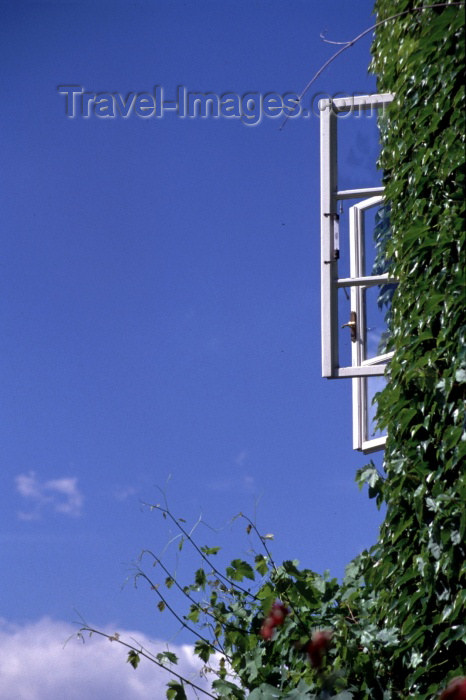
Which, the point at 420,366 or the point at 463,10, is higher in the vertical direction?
the point at 463,10

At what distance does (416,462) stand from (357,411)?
2.49m

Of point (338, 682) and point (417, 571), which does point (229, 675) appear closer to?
point (338, 682)

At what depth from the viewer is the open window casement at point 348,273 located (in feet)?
15.7

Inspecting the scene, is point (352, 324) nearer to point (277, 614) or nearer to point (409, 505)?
point (409, 505)

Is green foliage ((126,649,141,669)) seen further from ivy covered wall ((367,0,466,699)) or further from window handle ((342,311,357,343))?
window handle ((342,311,357,343))

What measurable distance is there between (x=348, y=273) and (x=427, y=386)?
1.62 metres

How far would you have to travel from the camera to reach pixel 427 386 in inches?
133

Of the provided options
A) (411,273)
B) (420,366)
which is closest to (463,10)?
(411,273)

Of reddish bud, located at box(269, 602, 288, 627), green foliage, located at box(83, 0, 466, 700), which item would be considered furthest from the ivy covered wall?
reddish bud, located at box(269, 602, 288, 627)

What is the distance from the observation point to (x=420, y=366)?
3.46 m

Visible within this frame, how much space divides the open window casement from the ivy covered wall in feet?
2.78

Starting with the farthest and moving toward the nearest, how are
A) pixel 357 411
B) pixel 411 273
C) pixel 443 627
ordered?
1. pixel 357 411
2. pixel 411 273
3. pixel 443 627

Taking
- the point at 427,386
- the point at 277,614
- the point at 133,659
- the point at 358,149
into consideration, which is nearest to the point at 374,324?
the point at 358,149

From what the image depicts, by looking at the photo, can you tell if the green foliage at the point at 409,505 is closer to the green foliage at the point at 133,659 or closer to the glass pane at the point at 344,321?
the green foliage at the point at 133,659
